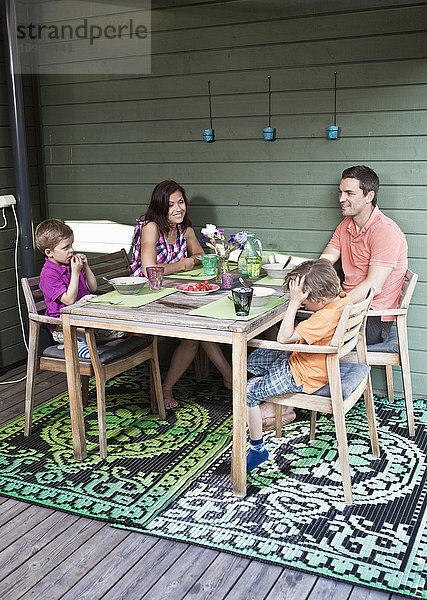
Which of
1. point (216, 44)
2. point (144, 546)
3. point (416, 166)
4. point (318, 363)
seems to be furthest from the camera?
point (216, 44)

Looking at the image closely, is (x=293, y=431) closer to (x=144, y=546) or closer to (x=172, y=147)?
(x=144, y=546)

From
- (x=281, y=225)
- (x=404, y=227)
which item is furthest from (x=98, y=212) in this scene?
(x=404, y=227)

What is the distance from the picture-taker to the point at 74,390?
299 cm

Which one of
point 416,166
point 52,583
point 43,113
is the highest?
point 43,113

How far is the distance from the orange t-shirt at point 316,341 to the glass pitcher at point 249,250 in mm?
927

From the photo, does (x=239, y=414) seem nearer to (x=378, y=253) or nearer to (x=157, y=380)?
(x=157, y=380)

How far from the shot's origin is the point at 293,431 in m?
3.29

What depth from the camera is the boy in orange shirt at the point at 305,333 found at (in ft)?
8.44

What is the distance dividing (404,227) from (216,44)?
1.57 metres

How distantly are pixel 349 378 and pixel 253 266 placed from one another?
928 millimetres

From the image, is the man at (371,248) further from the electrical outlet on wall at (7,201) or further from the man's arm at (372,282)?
the electrical outlet on wall at (7,201)

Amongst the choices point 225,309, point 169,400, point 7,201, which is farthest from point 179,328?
point 7,201

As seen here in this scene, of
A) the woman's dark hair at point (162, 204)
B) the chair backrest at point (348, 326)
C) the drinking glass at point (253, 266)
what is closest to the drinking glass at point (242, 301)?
the chair backrest at point (348, 326)

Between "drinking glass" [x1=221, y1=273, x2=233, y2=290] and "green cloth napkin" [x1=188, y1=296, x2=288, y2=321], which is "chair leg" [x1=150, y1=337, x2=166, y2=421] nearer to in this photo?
"drinking glass" [x1=221, y1=273, x2=233, y2=290]
